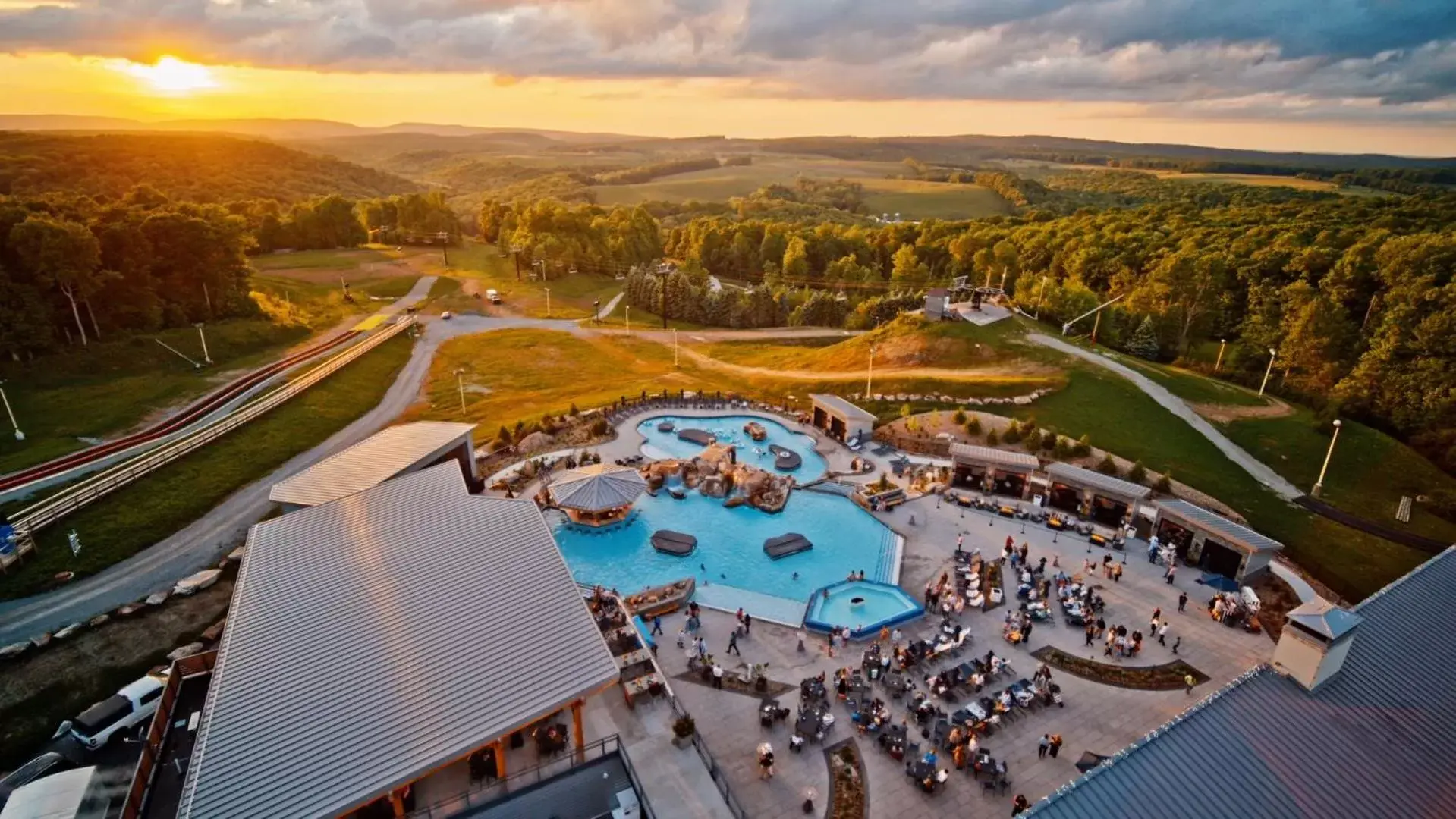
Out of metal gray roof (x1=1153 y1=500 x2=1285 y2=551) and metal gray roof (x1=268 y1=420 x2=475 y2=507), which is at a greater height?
metal gray roof (x1=268 y1=420 x2=475 y2=507)

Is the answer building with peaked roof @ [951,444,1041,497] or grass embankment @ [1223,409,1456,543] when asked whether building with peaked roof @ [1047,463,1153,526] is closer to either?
building with peaked roof @ [951,444,1041,497]

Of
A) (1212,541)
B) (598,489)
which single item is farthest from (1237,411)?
(598,489)

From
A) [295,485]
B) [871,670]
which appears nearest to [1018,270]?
[871,670]

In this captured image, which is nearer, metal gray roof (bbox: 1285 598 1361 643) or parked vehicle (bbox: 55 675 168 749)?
metal gray roof (bbox: 1285 598 1361 643)

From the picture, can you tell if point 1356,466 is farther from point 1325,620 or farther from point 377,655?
point 377,655

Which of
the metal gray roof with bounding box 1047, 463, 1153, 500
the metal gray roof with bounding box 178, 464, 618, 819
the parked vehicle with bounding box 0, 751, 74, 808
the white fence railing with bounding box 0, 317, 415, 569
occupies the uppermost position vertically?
the metal gray roof with bounding box 178, 464, 618, 819

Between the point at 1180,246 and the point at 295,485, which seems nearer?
the point at 295,485

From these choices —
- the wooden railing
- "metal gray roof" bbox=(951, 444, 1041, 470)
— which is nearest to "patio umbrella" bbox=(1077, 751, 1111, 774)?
"metal gray roof" bbox=(951, 444, 1041, 470)

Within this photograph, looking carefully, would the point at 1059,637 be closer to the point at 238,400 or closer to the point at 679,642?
the point at 679,642
